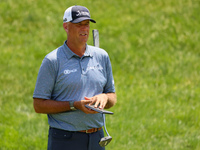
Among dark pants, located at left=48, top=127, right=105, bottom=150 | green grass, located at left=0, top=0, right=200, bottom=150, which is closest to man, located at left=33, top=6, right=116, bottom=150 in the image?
dark pants, located at left=48, top=127, right=105, bottom=150

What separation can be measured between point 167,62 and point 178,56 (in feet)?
1.95

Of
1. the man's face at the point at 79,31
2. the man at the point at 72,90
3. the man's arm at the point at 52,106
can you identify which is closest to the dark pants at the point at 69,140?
the man at the point at 72,90

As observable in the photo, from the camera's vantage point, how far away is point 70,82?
3.35m

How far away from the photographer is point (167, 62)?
10328 millimetres

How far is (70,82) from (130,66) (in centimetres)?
679

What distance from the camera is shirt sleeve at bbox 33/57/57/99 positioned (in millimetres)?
3301

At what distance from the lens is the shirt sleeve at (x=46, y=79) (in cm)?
330

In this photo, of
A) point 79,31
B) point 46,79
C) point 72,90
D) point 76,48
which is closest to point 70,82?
point 72,90

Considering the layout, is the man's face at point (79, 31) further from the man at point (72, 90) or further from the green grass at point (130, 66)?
the green grass at point (130, 66)

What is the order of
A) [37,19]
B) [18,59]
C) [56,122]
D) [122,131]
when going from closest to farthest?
[56,122]
[122,131]
[18,59]
[37,19]

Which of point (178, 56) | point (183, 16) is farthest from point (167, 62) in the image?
point (183, 16)

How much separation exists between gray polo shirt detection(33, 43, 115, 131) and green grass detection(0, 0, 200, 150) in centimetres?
275

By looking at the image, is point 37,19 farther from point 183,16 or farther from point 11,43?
point 183,16

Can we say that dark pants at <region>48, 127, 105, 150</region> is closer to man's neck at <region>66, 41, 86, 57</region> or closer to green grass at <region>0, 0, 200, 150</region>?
man's neck at <region>66, 41, 86, 57</region>
